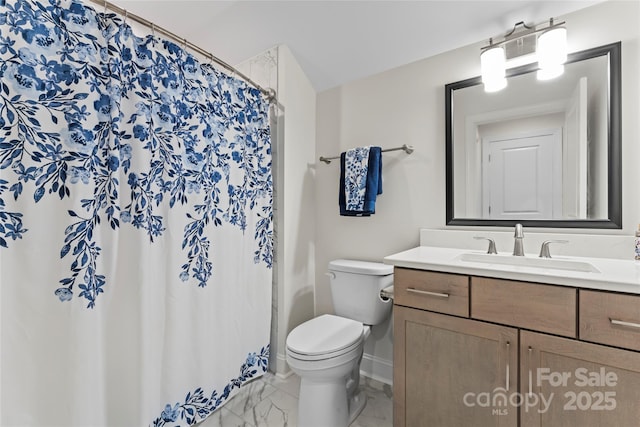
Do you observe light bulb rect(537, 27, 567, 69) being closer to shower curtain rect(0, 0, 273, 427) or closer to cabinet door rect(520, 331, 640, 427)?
cabinet door rect(520, 331, 640, 427)

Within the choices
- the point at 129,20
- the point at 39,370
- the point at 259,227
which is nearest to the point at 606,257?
the point at 259,227

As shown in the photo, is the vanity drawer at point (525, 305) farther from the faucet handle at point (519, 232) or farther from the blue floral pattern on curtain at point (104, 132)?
the blue floral pattern on curtain at point (104, 132)

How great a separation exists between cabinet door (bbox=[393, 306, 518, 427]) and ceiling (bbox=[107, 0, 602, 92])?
4.88 feet

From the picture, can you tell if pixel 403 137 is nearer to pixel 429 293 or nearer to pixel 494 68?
pixel 494 68

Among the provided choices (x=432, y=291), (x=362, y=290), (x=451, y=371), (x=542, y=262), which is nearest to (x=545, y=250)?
(x=542, y=262)

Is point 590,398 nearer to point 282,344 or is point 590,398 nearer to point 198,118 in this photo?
point 282,344

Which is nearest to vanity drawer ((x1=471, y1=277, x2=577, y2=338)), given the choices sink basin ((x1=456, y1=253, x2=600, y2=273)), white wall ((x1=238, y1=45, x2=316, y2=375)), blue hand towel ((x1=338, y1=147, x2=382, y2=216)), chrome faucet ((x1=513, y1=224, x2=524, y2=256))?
sink basin ((x1=456, y1=253, x2=600, y2=273))

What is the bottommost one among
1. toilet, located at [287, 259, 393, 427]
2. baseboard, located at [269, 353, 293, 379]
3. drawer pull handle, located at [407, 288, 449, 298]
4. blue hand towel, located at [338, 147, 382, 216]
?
baseboard, located at [269, 353, 293, 379]

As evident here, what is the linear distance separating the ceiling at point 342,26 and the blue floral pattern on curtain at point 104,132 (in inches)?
22.4

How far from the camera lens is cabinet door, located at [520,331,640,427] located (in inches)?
33.5

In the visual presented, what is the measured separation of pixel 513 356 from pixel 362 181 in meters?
1.13

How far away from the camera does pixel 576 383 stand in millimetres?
911

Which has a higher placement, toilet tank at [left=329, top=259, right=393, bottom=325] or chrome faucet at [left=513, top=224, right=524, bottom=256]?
chrome faucet at [left=513, top=224, right=524, bottom=256]

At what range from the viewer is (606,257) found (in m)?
1.24
